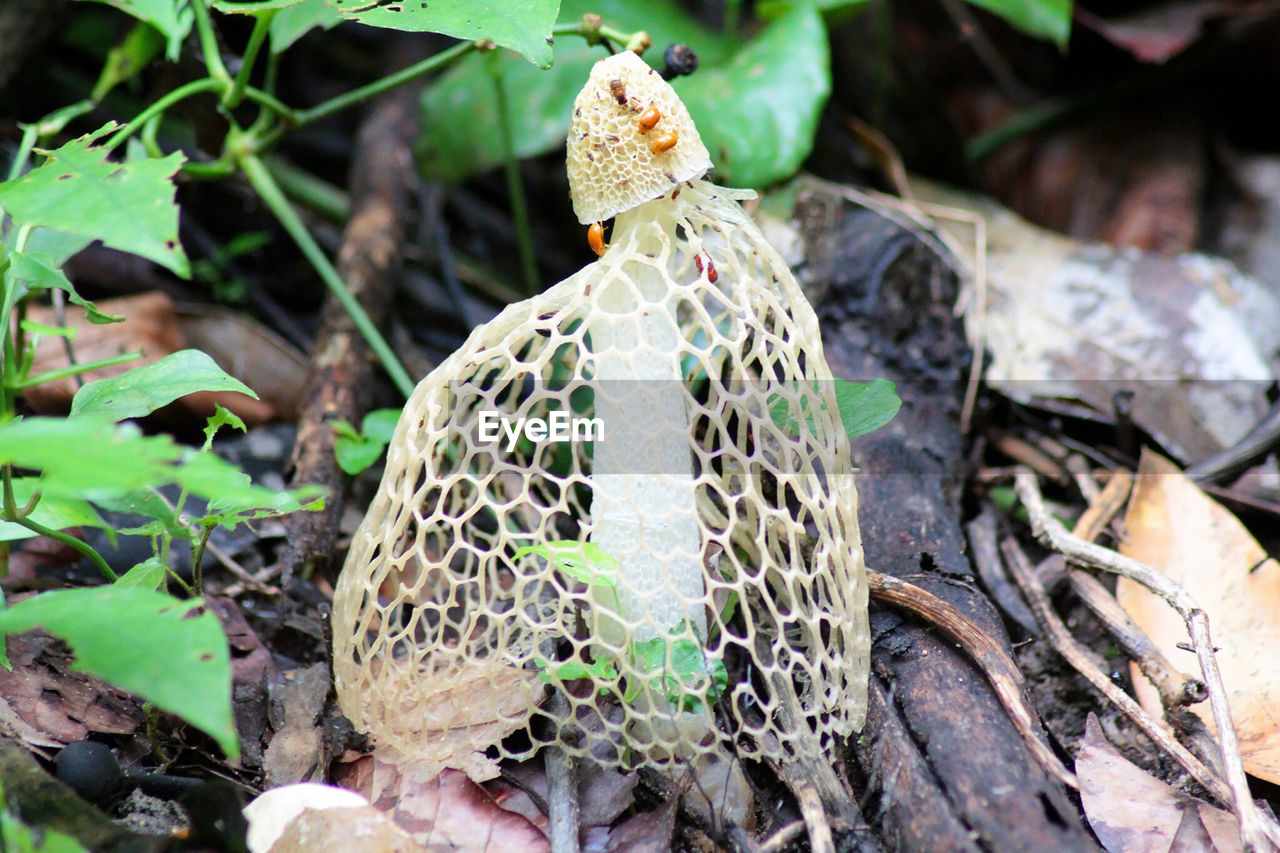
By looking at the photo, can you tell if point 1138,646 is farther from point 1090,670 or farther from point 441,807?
point 441,807

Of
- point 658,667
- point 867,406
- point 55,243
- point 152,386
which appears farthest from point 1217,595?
point 55,243

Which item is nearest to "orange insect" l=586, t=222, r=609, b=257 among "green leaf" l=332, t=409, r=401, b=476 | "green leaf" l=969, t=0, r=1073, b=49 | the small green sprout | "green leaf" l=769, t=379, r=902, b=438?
"green leaf" l=769, t=379, r=902, b=438

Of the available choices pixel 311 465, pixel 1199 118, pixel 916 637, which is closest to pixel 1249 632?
pixel 916 637

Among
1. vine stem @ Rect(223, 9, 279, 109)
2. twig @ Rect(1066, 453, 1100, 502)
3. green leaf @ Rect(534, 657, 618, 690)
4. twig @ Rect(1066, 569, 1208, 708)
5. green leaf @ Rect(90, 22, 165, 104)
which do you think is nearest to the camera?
green leaf @ Rect(534, 657, 618, 690)

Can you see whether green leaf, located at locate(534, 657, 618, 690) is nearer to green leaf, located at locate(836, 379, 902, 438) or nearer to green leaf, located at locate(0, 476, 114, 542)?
green leaf, located at locate(836, 379, 902, 438)

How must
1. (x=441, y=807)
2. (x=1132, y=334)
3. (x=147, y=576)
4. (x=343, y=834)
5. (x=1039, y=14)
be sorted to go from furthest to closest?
1. (x=1039, y=14)
2. (x=1132, y=334)
3. (x=441, y=807)
4. (x=147, y=576)
5. (x=343, y=834)

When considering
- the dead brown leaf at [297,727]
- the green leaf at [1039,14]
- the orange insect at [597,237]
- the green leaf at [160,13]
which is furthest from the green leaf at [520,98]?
the dead brown leaf at [297,727]

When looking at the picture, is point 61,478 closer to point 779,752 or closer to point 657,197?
point 657,197

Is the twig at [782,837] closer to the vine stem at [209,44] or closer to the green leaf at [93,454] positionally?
the green leaf at [93,454]
